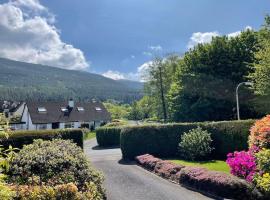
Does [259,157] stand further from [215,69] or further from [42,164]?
[215,69]

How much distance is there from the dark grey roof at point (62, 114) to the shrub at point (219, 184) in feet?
192

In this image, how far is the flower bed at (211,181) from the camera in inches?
572

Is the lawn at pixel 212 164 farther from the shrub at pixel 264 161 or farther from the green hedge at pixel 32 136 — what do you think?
the green hedge at pixel 32 136

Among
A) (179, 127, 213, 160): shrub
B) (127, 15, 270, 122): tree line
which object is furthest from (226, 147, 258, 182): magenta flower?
(127, 15, 270, 122): tree line

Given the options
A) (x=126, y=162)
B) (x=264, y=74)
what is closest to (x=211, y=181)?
(x=126, y=162)

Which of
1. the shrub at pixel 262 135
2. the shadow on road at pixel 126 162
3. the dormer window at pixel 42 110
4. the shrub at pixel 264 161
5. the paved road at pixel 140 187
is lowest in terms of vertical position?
the paved road at pixel 140 187

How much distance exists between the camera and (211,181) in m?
15.6

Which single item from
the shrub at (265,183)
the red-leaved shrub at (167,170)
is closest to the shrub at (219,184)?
the shrub at (265,183)

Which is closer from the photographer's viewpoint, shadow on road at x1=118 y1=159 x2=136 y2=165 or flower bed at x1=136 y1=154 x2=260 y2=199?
flower bed at x1=136 y1=154 x2=260 y2=199

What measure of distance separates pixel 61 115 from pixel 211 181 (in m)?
64.4

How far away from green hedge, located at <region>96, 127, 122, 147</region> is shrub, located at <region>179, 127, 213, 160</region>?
18.1 meters

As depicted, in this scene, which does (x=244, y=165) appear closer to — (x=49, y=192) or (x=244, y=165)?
(x=244, y=165)

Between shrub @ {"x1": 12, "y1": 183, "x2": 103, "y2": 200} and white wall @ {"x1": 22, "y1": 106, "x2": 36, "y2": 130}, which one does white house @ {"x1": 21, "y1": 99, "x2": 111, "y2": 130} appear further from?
shrub @ {"x1": 12, "y1": 183, "x2": 103, "y2": 200}

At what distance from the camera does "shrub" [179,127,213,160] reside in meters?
25.8
